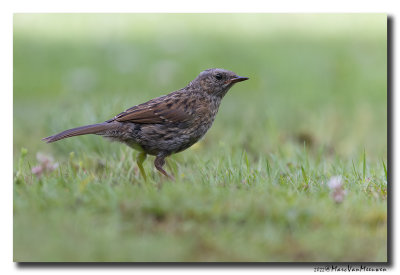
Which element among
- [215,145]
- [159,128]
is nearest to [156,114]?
[159,128]

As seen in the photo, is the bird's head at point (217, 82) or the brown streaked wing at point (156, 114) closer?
the brown streaked wing at point (156, 114)

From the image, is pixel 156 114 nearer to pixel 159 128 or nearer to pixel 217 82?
pixel 159 128

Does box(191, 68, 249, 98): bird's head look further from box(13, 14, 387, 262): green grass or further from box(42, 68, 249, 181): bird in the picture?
box(13, 14, 387, 262): green grass

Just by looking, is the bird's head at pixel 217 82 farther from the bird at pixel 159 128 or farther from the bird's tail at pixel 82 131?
the bird's tail at pixel 82 131

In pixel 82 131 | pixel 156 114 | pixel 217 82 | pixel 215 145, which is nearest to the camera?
pixel 82 131

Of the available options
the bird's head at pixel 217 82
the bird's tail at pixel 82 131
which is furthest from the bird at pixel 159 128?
the bird's head at pixel 217 82

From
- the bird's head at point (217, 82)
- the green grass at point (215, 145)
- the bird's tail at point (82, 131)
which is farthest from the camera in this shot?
the bird's head at point (217, 82)

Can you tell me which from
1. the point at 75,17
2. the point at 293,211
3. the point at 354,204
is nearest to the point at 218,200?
the point at 293,211

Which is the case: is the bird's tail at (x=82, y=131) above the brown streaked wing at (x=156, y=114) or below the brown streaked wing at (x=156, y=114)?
below

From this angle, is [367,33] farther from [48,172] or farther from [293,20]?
[48,172]
